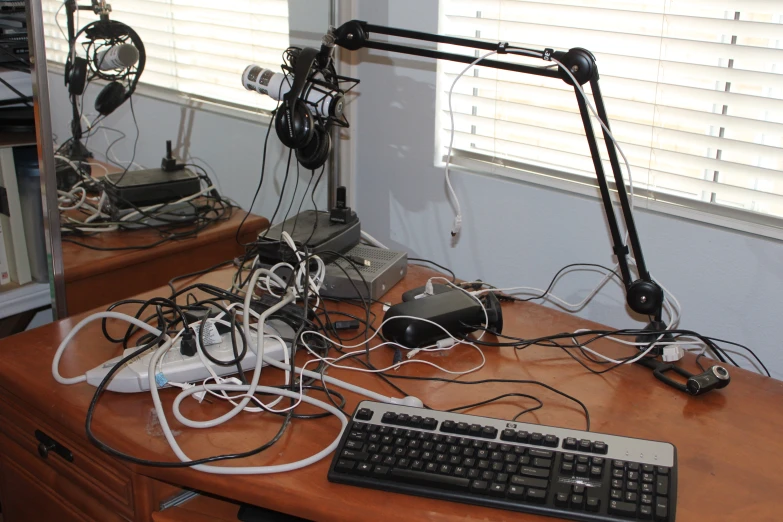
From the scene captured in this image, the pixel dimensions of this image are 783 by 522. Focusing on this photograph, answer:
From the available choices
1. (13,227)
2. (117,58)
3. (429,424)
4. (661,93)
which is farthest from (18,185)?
(661,93)

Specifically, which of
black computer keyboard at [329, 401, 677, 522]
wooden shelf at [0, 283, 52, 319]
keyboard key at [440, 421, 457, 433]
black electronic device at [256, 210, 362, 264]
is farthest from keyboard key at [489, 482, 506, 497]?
wooden shelf at [0, 283, 52, 319]

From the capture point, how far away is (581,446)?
90 centimetres

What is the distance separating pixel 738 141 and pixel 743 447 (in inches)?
20.4

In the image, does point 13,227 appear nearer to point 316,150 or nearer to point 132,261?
point 132,261

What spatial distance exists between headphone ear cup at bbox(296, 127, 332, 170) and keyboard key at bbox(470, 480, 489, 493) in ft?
2.13

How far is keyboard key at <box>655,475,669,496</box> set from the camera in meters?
0.83

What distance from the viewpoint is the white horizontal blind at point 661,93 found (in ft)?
3.80

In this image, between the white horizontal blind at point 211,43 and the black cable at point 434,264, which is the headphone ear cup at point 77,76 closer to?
the white horizontal blind at point 211,43

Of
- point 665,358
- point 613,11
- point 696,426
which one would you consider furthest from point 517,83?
point 696,426

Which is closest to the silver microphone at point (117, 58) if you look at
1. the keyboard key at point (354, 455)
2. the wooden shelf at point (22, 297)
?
the wooden shelf at point (22, 297)

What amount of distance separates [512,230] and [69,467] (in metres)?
0.92

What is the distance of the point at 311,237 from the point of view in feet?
4.58

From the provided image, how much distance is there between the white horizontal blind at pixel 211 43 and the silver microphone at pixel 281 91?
14.0 inches

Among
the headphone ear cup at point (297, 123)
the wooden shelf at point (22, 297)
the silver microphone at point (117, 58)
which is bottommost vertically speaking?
the wooden shelf at point (22, 297)
